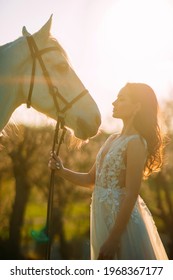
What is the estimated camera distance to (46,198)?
46.5ft

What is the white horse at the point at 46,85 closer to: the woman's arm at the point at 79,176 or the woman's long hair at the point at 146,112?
the woman's arm at the point at 79,176

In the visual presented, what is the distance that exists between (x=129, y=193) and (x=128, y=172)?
0.12m

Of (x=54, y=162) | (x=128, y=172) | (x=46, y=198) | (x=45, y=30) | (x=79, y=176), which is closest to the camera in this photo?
(x=128, y=172)

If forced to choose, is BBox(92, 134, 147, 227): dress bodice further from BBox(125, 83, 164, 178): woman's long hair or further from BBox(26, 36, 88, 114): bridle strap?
BBox(26, 36, 88, 114): bridle strap

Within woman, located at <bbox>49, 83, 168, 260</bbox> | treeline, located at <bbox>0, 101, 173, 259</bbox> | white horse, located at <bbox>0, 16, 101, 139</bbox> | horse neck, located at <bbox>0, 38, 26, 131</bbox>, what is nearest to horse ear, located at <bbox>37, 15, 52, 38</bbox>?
white horse, located at <bbox>0, 16, 101, 139</bbox>

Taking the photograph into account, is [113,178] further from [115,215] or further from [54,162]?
[54,162]

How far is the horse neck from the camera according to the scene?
9.13 feet

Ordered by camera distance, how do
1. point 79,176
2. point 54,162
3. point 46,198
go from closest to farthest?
point 54,162
point 79,176
point 46,198

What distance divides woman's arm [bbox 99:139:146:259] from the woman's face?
209 mm

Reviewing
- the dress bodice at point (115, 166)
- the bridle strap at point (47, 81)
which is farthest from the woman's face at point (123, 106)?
the bridle strap at point (47, 81)

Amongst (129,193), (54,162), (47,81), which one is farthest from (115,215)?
(47,81)

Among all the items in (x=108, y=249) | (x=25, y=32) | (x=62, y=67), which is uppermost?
(x=25, y=32)

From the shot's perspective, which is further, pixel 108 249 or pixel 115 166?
pixel 115 166
